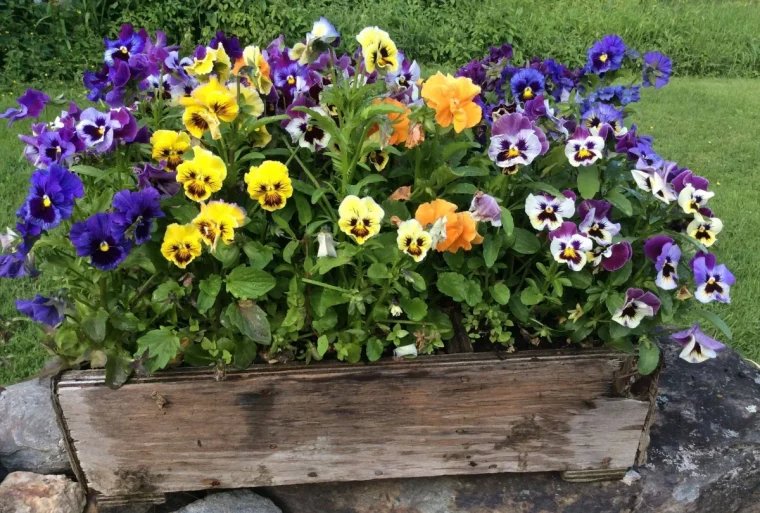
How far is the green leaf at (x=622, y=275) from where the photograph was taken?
1.53 meters

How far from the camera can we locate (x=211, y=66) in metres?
1.44

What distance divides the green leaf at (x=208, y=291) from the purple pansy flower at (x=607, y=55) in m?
1.12

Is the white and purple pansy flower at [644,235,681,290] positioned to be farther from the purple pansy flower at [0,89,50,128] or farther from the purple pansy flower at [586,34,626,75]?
the purple pansy flower at [0,89,50,128]

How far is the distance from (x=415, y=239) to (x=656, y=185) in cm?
55

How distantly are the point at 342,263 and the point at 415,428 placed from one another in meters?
0.46

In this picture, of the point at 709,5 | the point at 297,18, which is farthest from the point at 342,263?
the point at 709,5

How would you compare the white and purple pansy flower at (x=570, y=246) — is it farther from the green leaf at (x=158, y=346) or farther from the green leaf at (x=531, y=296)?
the green leaf at (x=158, y=346)

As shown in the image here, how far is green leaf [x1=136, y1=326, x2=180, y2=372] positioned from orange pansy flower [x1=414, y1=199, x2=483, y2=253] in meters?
0.56

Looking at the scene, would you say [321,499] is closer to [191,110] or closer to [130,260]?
[130,260]

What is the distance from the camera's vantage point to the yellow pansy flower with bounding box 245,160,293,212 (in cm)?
139

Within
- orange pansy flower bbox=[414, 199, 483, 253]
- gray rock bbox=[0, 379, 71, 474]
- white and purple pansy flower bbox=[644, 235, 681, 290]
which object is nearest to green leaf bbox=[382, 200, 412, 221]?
orange pansy flower bbox=[414, 199, 483, 253]

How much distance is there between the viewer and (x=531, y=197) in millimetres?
1512

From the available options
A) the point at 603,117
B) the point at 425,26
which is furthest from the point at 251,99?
the point at 425,26

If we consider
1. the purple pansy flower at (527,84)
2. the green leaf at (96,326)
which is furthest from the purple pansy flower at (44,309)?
the purple pansy flower at (527,84)
